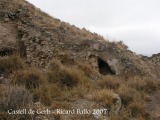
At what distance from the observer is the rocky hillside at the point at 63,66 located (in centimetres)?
935

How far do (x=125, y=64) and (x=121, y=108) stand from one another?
383cm

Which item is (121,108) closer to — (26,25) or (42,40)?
(42,40)

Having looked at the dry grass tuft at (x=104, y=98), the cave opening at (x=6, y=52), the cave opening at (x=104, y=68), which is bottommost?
the dry grass tuft at (x=104, y=98)

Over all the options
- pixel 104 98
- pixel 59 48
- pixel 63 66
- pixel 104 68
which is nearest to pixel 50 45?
pixel 59 48

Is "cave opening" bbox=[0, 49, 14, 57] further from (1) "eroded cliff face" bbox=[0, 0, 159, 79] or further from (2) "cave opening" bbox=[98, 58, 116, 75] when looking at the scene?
(2) "cave opening" bbox=[98, 58, 116, 75]

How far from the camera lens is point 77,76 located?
10.7 m

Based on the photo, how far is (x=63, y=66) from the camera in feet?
37.2

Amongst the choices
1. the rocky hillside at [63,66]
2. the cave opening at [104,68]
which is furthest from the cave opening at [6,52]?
the cave opening at [104,68]

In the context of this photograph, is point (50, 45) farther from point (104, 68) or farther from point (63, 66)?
point (104, 68)

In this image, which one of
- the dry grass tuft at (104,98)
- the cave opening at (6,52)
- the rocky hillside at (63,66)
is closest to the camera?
the dry grass tuft at (104,98)

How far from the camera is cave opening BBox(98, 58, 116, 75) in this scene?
12.9 m

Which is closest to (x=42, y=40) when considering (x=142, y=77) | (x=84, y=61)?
(x=84, y=61)

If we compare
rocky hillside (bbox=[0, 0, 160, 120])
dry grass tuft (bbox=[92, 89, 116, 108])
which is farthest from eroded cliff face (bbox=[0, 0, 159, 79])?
dry grass tuft (bbox=[92, 89, 116, 108])

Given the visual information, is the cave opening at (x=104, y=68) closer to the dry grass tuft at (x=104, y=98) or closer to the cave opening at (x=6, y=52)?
the dry grass tuft at (x=104, y=98)
